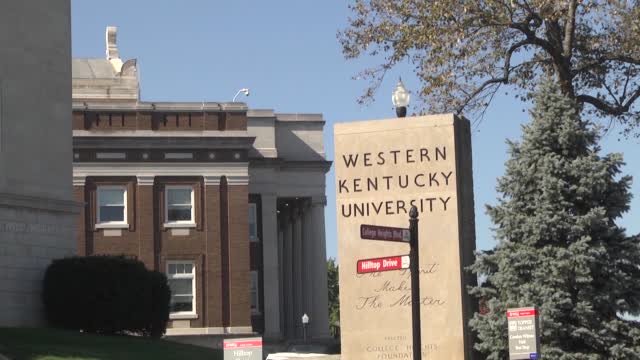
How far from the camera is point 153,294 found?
112ft

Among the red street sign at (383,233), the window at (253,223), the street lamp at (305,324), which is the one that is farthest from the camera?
the window at (253,223)

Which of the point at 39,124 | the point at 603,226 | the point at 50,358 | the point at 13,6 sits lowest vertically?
the point at 50,358

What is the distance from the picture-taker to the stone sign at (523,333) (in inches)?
753

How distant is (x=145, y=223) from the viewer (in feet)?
195

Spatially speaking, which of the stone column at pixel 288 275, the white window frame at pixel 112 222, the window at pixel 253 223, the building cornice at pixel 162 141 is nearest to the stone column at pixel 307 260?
the stone column at pixel 288 275

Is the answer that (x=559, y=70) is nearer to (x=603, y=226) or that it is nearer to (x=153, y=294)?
(x=603, y=226)

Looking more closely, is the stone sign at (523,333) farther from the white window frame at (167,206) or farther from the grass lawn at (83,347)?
the white window frame at (167,206)

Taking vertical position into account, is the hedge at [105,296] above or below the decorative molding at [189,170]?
below

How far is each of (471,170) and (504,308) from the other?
95.6 inches

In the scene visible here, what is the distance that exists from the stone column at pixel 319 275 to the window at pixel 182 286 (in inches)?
357

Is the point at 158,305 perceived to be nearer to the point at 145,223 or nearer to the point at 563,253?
the point at 563,253

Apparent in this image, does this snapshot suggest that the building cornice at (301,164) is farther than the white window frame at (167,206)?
Yes

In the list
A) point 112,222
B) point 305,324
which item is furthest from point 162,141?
point 305,324

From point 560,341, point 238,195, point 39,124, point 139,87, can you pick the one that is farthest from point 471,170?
point 139,87
